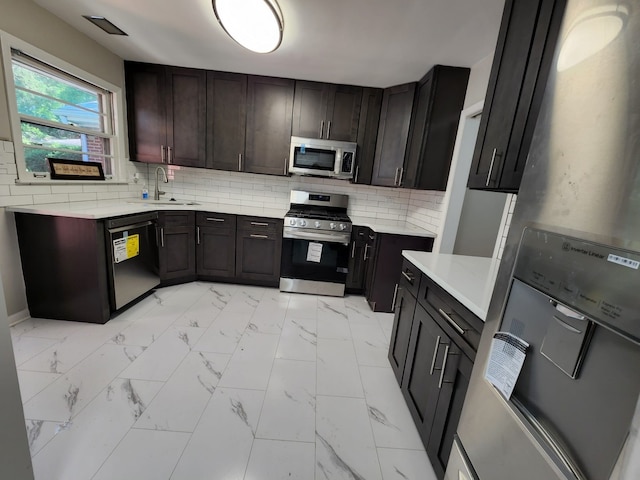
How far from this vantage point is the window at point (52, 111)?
196cm

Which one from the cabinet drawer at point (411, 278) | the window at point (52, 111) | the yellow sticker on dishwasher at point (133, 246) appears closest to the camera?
the cabinet drawer at point (411, 278)

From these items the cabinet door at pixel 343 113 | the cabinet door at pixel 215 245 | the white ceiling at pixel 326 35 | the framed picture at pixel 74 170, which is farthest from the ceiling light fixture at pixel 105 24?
the cabinet door at pixel 343 113

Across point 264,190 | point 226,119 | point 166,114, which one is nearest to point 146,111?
point 166,114

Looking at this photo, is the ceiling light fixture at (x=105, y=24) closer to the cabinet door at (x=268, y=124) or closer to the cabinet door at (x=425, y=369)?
the cabinet door at (x=268, y=124)

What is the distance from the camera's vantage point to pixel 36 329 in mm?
2041

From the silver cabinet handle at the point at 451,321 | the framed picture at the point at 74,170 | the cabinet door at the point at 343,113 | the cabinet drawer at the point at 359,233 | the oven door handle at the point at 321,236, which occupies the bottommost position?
the oven door handle at the point at 321,236

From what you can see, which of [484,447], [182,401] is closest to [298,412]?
[182,401]

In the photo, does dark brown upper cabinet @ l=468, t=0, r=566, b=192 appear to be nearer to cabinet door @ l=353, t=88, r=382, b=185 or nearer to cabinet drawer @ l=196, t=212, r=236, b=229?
cabinet door @ l=353, t=88, r=382, b=185

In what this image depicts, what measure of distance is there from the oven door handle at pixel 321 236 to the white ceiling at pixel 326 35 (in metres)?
1.70

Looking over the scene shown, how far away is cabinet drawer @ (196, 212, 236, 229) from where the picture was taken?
3.07 meters

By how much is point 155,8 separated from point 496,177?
2527 mm

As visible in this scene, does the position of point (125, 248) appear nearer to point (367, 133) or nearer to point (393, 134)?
point (367, 133)

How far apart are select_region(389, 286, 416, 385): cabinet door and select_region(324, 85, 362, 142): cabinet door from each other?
2038mm

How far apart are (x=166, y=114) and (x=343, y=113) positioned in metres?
2.07
